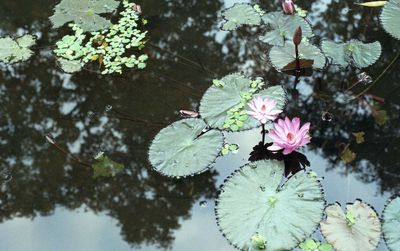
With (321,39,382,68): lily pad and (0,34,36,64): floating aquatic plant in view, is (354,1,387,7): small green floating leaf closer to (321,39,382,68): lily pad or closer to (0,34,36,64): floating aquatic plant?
(321,39,382,68): lily pad

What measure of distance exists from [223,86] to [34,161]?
1019 mm

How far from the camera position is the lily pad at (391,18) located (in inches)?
114

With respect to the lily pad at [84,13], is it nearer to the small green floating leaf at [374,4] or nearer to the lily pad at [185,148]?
the lily pad at [185,148]

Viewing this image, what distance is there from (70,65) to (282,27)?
1.28 m

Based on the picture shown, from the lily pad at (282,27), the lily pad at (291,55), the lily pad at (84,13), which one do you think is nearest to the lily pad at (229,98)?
the lily pad at (291,55)

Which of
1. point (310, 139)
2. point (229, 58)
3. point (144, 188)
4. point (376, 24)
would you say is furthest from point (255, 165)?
point (376, 24)

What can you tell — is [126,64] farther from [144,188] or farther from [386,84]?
[386,84]

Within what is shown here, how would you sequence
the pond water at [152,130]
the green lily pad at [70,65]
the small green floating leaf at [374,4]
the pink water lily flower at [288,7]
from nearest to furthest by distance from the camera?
the pond water at [152,130] < the green lily pad at [70,65] < the pink water lily flower at [288,7] < the small green floating leaf at [374,4]

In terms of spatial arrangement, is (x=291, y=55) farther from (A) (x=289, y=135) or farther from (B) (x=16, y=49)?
(B) (x=16, y=49)

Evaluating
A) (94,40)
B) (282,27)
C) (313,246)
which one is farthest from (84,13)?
(313,246)

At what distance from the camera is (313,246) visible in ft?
6.40

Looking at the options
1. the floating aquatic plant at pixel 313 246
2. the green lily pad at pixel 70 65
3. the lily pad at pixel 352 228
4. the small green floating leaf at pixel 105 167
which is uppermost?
the lily pad at pixel 352 228

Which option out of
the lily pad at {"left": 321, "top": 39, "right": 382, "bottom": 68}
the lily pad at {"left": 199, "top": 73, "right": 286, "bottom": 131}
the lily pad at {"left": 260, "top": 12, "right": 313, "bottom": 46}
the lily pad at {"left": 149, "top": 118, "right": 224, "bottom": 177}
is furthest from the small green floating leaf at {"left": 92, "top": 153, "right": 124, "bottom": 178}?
the lily pad at {"left": 321, "top": 39, "right": 382, "bottom": 68}

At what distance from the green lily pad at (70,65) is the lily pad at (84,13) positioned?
28cm
